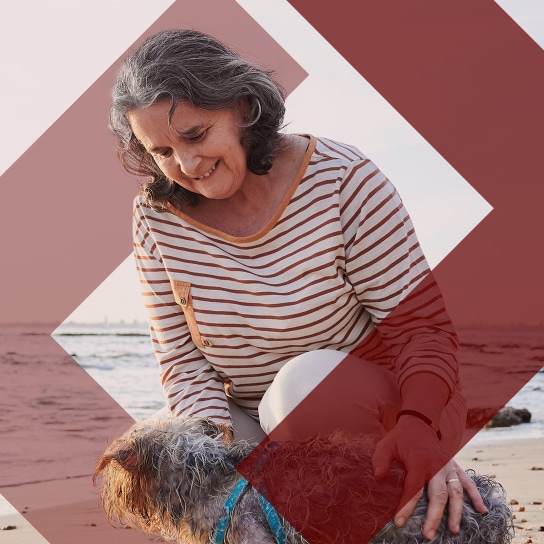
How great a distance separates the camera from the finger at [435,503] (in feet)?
7.93

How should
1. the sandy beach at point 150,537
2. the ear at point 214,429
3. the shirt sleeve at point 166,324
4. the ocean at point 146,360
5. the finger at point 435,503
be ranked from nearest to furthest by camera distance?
the finger at point 435,503
the ear at point 214,429
the shirt sleeve at point 166,324
the sandy beach at point 150,537
the ocean at point 146,360

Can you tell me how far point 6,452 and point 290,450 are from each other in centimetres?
564

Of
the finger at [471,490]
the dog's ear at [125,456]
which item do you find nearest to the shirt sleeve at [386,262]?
the finger at [471,490]

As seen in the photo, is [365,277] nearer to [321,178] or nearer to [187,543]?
[321,178]

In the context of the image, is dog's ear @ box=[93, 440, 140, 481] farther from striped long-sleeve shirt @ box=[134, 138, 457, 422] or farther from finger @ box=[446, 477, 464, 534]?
finger @ box=[446, 477, 464, 534]

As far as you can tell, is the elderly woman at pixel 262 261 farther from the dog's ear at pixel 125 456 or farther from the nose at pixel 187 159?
the dog's ear at pixel 125 456

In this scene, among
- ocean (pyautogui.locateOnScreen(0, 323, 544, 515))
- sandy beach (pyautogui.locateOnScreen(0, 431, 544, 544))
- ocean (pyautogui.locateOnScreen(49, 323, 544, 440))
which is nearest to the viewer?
sandy beach (pyautogui.locateOnScreen(0, 431, 544, 544))

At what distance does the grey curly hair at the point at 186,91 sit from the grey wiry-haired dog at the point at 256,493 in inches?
41.8

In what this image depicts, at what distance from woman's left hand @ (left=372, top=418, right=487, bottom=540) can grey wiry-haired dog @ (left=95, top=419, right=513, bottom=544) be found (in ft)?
0.11

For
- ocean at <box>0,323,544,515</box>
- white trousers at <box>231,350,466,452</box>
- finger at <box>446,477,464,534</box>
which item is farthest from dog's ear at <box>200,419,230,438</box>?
ocean at <box>0,323,544,515</box>

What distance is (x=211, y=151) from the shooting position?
119 inches

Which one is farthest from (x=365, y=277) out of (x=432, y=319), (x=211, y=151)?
(x=211, y=151)

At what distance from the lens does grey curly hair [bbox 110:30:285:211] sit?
293 centimetres

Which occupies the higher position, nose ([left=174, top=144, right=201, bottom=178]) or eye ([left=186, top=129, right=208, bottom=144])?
eye ([left=186, top=129, right=208, bottom=144])
